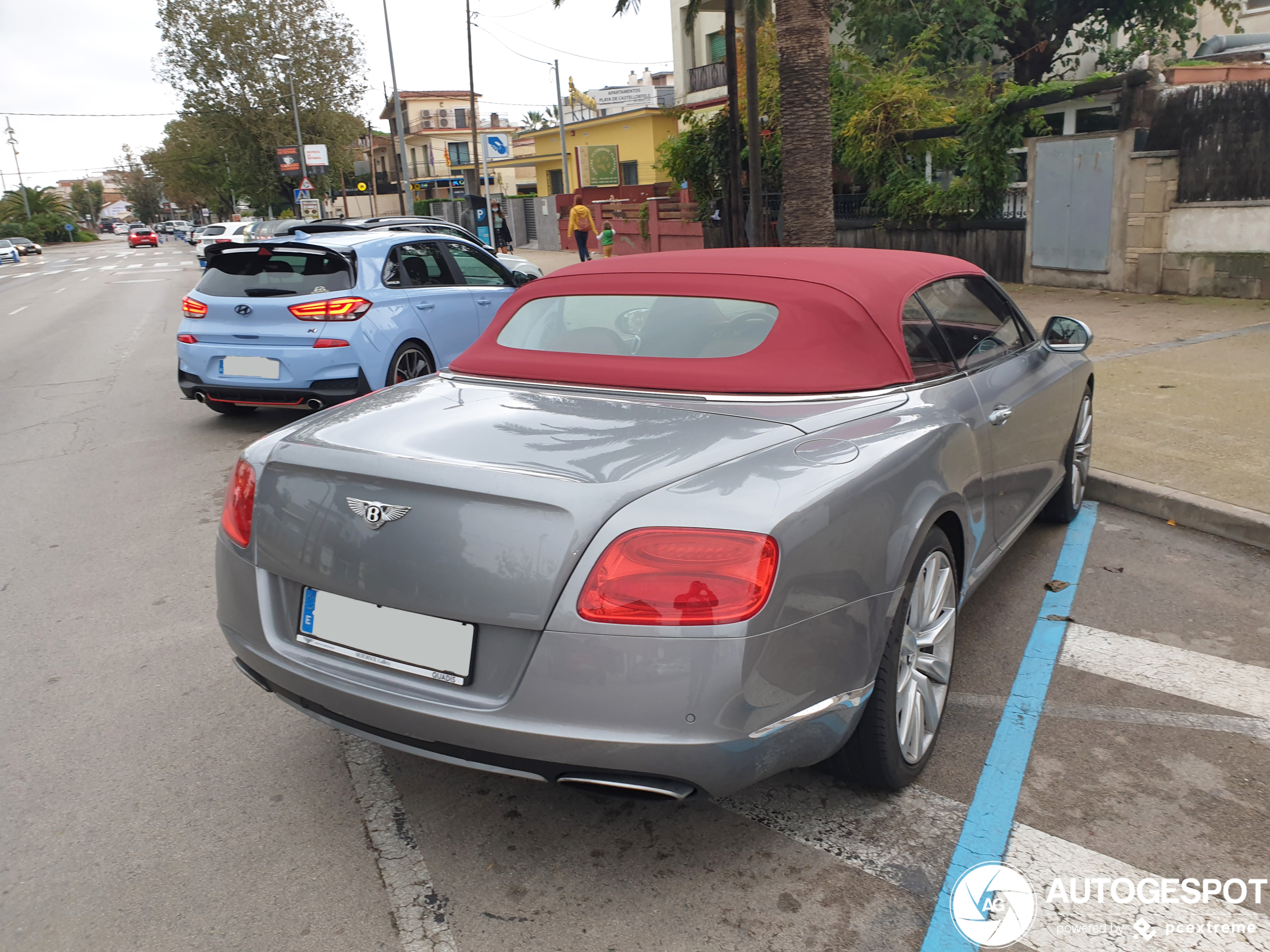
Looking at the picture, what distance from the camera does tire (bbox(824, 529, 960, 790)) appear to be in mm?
2671

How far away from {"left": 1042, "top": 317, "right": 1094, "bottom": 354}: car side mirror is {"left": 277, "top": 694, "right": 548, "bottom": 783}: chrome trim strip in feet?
10.8

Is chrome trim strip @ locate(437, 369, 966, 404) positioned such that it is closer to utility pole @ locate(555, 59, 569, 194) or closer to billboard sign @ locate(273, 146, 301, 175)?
utility pole @ locate(555, 59, 569, 194)

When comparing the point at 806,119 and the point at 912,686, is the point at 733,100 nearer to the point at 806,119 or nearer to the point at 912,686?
the point at 806,119

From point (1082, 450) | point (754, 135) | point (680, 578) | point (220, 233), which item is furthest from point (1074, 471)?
point (220, 233)

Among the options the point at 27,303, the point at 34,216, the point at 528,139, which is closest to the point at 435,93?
the point at 528,139

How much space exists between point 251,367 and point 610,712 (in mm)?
6239

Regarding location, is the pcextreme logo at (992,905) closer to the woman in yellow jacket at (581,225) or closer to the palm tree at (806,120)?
the palm tree at (806,120)

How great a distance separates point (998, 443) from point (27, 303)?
27.8 metres

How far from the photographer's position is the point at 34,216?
103 meters

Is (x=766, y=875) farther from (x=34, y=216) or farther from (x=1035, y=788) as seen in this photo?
(x=34, y=216)

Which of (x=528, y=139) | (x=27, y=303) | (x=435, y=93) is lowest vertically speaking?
(x=27, y=303)

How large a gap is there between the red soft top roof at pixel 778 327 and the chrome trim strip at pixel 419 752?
1306 millimetres

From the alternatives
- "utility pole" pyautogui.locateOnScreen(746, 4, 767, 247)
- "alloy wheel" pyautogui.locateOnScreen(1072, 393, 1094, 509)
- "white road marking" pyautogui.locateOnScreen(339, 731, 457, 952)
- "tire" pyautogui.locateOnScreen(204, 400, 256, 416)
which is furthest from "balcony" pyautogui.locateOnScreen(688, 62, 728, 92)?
"white road marking" pyautogui.locateOnScreen(339, 731, 457, 952)

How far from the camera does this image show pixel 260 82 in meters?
52.3
